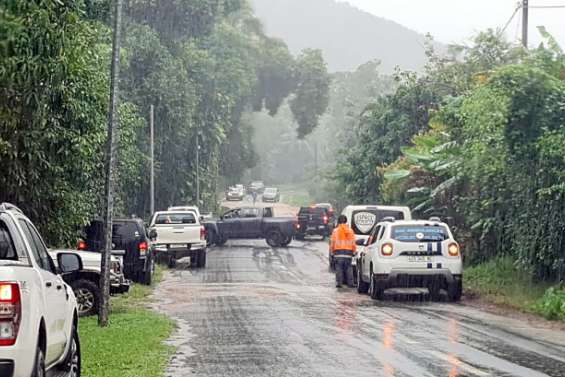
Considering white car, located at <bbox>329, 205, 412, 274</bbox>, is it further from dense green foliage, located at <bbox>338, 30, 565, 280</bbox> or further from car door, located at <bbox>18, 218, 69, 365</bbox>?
car door, located at <bbox>18, 218, 69, 365</bbox>

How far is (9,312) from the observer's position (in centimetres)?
841

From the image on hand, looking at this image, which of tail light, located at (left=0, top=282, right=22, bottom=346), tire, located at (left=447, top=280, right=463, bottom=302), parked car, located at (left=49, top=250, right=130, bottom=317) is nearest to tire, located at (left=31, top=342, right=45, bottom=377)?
tail light, located at (left=0, top=282, right=22, bottom=346)

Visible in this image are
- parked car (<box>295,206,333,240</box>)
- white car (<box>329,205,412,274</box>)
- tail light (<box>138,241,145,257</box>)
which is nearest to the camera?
tail light (<box>138,241,145,257</box>)

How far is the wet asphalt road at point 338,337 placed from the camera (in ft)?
43.1

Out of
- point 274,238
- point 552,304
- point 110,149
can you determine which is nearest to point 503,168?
point 552,304

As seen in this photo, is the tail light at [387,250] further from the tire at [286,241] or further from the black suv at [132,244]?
the tire at [286,241]

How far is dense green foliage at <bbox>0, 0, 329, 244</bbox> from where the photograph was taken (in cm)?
1375

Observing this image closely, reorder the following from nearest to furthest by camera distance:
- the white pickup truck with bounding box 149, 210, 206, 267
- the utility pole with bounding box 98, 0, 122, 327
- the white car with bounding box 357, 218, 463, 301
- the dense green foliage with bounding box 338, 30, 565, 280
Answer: the utility pole with bounding box 98, 0, 122, 327
the dense green foliage with bounding box 338, 30, 565, 280
the white car with bounding box 357, 218, 463, 301
the white pickup truck with bounding box 149, 210, 206, 267

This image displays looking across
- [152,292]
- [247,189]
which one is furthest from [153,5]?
[247,189]

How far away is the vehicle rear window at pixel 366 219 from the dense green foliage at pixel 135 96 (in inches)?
269

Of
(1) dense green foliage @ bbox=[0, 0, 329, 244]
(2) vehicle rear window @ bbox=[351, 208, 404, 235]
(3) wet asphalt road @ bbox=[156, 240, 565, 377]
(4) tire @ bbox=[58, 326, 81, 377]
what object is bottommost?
(3) wet asphalt road @ bbox=[156, 240, 565, 377]

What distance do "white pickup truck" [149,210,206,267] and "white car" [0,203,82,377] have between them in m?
24.8

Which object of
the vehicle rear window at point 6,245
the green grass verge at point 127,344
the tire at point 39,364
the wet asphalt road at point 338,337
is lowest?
the green grass verge at point 127,344

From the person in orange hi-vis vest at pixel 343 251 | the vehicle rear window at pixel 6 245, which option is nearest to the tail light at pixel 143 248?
the person in orange hi-vis vest at pixel 343 251
